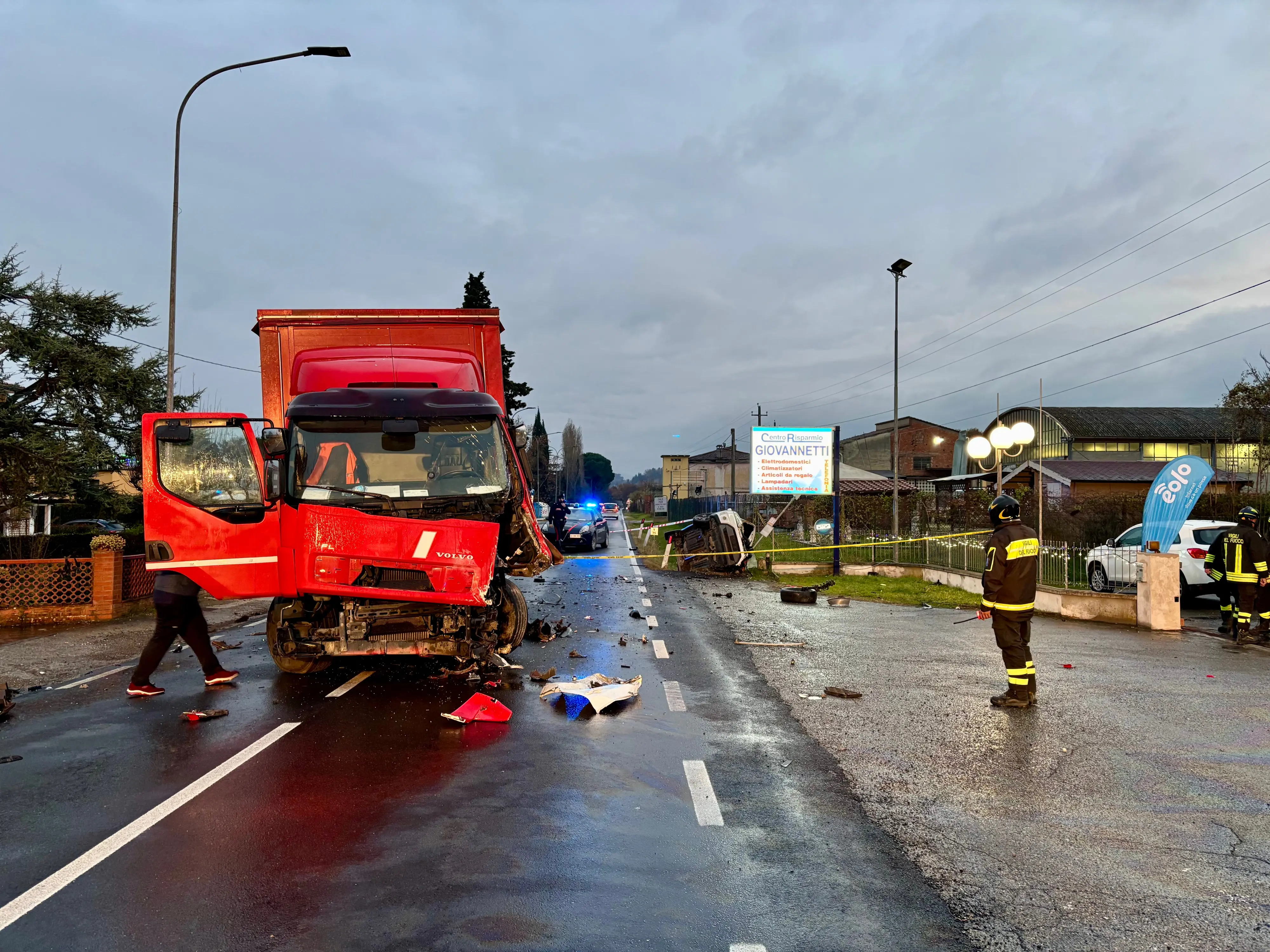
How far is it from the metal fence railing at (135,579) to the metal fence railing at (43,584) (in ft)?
1.94

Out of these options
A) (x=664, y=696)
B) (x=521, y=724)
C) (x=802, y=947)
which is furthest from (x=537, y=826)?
(x=664, y=696)

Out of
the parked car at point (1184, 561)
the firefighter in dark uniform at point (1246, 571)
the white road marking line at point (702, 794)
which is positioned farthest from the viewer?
the parked car at point (1184, 561)

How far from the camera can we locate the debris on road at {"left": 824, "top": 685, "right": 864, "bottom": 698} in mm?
7918

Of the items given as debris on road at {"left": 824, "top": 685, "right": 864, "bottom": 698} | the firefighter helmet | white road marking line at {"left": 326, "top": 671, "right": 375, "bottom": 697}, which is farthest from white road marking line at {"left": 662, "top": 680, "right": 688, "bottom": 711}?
the firefighter helmet

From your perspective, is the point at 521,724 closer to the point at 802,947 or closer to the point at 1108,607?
the point at 802,947

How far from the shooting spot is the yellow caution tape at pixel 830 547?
1845 centimetres

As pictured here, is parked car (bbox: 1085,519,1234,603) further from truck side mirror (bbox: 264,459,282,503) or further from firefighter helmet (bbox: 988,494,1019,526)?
truck side mirror (bbox: 264,459,282,503)

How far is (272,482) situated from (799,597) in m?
10.5

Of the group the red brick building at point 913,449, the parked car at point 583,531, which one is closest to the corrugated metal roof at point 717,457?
the red brick building at point 913,449

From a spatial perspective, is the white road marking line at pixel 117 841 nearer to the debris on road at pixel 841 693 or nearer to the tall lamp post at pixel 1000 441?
the debris on road at pixel 841 693

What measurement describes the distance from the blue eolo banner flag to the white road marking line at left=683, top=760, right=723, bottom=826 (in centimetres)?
1087

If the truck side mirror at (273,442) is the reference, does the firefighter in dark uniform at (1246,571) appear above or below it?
below

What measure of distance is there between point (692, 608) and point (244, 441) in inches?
349

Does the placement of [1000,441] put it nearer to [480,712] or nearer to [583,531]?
[480,712]
